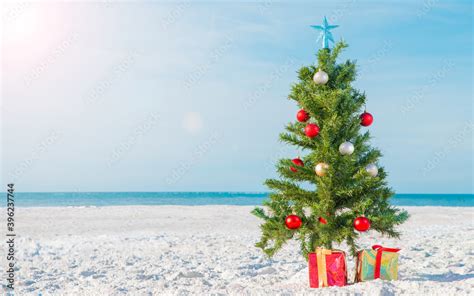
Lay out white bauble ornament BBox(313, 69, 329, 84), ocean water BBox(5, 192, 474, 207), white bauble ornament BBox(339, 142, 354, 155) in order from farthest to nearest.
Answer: ocean water BBox(5, 192, 474, 207)
white bauble ornament BBox(313, 69, 329, 84)
white bauble ornament BBox(339, 142, 354, 155)

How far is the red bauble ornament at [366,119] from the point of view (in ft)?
23.7

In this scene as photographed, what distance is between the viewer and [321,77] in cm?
711

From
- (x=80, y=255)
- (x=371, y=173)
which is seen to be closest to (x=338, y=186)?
(x=371, y=173)

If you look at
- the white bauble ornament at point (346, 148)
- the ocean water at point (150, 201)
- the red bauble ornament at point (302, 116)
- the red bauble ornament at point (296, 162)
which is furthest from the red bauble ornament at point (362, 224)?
the ocean water at point (150, 201)

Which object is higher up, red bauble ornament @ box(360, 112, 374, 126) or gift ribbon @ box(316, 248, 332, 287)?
red bauble ornament @ box(360, 112, 374, 126)

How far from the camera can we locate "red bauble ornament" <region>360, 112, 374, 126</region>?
23.7ft

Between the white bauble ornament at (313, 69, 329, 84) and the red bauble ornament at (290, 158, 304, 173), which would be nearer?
the white bauble ornament at (313, 69, 329, 84)

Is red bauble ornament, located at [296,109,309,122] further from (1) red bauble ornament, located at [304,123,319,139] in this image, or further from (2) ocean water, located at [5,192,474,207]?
(2) ocean water, located at [5,192,474,207]

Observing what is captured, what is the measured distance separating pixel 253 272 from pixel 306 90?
331cm

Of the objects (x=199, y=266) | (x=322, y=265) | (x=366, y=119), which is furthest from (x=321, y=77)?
(x=199, y=266)

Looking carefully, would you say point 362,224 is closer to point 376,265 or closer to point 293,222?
point 376,265

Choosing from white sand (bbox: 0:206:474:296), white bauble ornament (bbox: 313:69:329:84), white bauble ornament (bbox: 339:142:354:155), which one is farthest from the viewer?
white bauble ornament (bbox: 313:69:329:84)

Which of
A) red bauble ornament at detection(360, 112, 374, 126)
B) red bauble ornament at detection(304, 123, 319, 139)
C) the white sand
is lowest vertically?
the white sand

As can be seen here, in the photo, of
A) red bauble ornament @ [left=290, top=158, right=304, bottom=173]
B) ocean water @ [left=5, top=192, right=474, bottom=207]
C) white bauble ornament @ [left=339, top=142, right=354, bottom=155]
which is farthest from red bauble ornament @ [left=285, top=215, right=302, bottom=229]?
ocean water @ [left=5, top=192, right=474, bottom=207]
